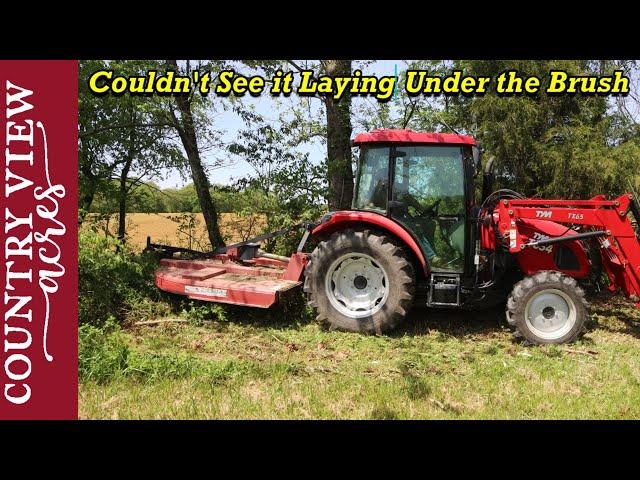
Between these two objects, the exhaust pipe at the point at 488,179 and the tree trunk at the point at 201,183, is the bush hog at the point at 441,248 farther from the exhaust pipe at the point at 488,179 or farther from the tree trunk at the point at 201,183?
the tree trunk at the point at 201,183

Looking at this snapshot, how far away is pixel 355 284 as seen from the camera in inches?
214

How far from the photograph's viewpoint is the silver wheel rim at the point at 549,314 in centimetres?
482

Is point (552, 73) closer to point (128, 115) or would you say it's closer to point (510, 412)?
point (510, 412)

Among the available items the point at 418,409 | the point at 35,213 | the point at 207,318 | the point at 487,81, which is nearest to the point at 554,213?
the point at 418,409

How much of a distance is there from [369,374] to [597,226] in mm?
2948

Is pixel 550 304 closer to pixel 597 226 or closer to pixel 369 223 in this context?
pixel 597 226

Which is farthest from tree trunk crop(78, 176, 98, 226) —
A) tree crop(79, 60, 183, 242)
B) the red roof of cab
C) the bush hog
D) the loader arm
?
the loader arm

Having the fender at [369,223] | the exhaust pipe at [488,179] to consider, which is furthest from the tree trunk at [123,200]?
the exhaust pipe at [488,179]

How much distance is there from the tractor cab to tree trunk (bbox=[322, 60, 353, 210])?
278 cm

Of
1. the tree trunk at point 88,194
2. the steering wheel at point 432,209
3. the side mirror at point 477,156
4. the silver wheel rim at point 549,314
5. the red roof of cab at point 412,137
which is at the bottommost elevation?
the silver wheel rim at point 549,314

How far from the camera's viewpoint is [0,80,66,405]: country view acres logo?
3615 mm

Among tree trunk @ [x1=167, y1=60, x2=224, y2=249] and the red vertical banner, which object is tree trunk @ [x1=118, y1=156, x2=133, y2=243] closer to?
tree trunk @ [x1=167, y1=60, x2=224, y2=249]

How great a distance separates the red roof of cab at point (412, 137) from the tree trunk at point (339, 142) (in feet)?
9.21

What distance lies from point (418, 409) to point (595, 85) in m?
6.59
